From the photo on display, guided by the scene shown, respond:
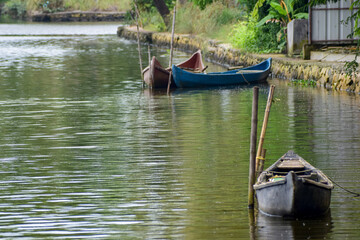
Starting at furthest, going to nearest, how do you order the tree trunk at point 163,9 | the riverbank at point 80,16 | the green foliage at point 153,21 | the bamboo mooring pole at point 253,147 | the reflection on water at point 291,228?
the riverbank at point 80,16 < the green foliage at point 153,21 < the tree trunk at point 163,9 < the bamboo mooring pole at point 253,147 < the reflection on water at point 291,228

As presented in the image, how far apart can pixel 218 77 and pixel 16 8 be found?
233 ft

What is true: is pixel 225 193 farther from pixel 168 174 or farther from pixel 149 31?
pixel 149 31

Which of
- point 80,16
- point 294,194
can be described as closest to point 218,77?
point 294,194

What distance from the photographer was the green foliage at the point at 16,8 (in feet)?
298

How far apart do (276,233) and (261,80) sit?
1731 centimetres

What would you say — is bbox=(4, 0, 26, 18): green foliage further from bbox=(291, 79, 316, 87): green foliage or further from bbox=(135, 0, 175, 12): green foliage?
bbox=(291, 79, 316, 87): green foliage

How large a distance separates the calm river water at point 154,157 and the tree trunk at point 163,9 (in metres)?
20.0

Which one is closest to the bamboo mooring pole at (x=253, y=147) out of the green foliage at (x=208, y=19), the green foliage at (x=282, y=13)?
the green foliage at (x=282, y=13)

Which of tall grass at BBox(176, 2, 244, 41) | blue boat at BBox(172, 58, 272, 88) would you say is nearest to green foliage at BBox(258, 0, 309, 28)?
blue boat at BBox(172, 58, 272, 88)

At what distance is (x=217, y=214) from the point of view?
10141 millimetres

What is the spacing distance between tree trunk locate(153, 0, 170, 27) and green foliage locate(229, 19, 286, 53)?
50.2ft

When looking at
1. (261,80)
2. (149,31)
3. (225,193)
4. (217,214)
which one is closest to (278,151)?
(225,193)

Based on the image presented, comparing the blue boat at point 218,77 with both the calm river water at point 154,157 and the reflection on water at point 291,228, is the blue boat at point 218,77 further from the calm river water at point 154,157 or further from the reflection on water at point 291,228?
the reflection on water at point 291,228

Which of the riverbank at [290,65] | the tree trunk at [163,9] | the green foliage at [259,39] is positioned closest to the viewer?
the riverbank at [290,65]
